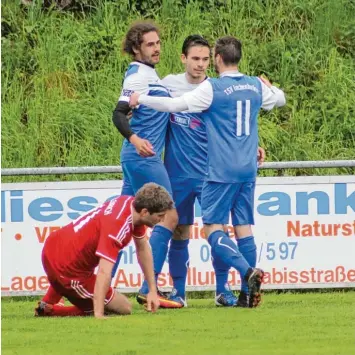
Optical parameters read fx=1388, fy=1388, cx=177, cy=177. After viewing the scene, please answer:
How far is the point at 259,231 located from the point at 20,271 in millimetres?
2273

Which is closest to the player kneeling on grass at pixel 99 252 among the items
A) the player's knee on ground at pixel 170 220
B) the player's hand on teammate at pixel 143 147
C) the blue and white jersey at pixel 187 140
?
the player's hand on teammate at pixel 143 147

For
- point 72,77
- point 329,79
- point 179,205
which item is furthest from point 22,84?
point 179,205

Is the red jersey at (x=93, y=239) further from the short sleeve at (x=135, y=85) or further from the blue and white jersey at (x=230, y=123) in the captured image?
the short sleeve at (x=135, y=85)

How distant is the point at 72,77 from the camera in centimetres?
1769

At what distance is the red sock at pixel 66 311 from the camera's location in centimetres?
1058

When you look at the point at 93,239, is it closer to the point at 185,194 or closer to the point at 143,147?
the point at 143,147

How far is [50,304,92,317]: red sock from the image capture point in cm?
1058

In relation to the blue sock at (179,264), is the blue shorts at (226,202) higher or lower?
higher

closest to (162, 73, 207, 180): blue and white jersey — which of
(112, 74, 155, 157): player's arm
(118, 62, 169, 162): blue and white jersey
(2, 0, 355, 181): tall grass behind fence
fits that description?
(118, 62, 169, 162): blue and white jersey

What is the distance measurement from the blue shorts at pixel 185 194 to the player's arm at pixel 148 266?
1366mm

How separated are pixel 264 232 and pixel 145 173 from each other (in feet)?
7.27

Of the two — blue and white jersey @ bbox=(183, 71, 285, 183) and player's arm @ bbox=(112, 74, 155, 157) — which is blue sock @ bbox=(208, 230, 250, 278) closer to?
blue and white jersey @ bbox=(183, 71, 285, 183)

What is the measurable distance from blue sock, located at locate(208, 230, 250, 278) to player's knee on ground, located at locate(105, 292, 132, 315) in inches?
33.5

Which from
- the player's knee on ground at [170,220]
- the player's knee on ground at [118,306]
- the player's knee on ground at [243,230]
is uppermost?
the player's knee on ground at [170,220]
